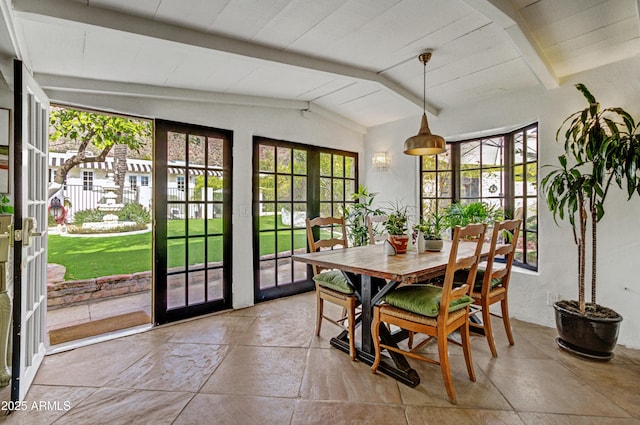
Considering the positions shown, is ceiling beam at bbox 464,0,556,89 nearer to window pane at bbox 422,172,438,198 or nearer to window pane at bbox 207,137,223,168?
window pane at bbox 422,172,438,198

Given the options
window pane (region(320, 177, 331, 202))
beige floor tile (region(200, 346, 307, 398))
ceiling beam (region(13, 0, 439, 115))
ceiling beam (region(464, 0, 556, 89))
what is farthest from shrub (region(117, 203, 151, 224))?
ceiling beam (region(464, 0, 556, 89))

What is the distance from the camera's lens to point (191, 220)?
10.7 feet

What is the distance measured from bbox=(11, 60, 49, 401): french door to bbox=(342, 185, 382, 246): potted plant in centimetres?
308

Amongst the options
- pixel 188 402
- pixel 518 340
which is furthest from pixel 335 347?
pixel 518 340

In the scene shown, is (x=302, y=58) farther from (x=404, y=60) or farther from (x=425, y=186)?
(x=425, y=186)

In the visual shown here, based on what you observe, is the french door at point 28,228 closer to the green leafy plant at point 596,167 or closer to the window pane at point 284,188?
the window pane at point 284,188

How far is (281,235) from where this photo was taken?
3.99 meters

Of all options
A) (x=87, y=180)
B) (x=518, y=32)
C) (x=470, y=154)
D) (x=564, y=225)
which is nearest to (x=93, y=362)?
A: (x=518, y=32)

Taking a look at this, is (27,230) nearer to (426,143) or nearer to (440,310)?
(440,310)

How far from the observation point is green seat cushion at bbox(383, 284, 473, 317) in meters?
1.98

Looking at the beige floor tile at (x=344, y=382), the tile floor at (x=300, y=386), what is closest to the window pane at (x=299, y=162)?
the tile floor at (x=300, y=386)

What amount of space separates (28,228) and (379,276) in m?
2.08

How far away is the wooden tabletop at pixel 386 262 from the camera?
1.97 m

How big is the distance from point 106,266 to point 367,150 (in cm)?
468
